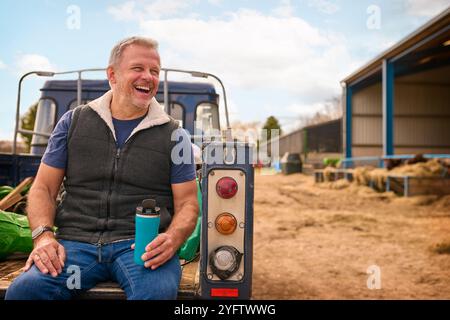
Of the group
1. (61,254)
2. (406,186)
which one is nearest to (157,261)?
(61,254)

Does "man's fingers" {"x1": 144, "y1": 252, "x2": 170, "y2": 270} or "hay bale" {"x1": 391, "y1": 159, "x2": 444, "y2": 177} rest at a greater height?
"hay bale" {"x1": 391, "y1": 159, "x2": 444, "y2": 177}

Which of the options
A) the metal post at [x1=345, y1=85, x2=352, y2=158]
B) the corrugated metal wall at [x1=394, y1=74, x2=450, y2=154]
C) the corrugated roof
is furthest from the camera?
the corrugated metal wall at [x1=394, y1=74, x2=450, y2=154]

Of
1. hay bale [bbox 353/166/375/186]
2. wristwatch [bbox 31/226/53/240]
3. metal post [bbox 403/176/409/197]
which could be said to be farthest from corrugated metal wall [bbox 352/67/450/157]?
wristwatch [bbox 31/226/53/240]

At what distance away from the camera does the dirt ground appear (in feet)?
15.0

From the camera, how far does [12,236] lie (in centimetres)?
250

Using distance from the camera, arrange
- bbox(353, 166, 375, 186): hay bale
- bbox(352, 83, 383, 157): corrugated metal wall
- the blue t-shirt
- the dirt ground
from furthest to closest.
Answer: bbox(352, 83, 383, 157): corrugated metal wall → bbox(353, 166, 375, 186): hay bale → the dirt ground → the blue t-shirt

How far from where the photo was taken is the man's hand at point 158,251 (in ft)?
6.52

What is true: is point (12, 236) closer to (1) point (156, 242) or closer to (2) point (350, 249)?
(1) point (156, 242)

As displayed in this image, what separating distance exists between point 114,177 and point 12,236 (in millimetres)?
796

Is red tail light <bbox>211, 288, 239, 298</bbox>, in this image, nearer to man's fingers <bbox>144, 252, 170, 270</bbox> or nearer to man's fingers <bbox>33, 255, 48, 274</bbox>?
man's fingers <bbox>144, 252, 170, 270</bbox>

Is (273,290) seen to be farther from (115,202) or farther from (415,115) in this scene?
(415,115)

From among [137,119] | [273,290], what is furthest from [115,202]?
[273,290]

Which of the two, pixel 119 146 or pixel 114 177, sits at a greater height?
pixel 119 146
